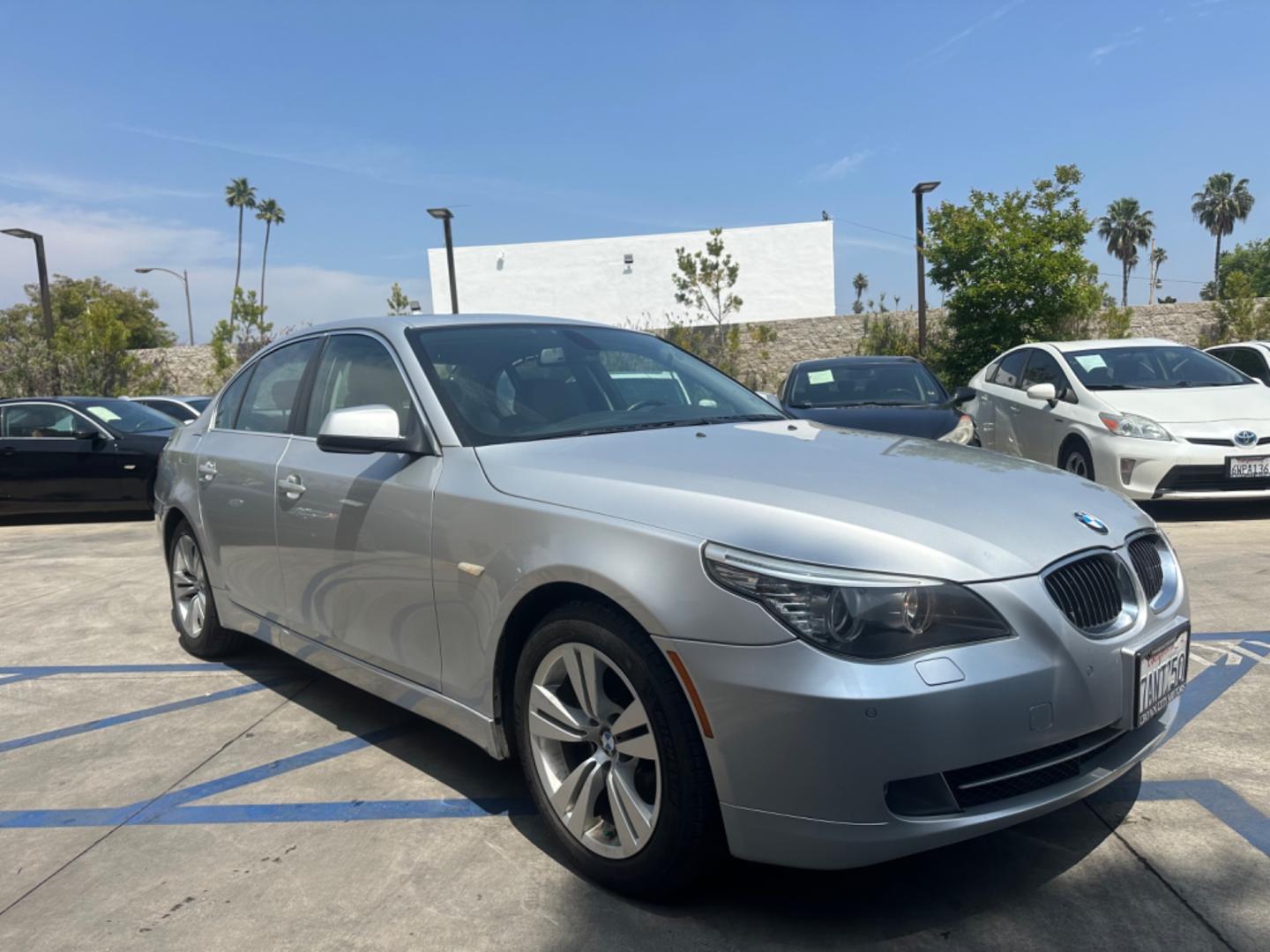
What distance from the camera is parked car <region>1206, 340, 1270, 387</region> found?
417 inches

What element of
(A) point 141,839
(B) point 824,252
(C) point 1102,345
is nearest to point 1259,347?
(C) point 1102,345

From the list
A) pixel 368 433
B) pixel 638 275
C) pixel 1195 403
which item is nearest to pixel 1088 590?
pixel 368 433

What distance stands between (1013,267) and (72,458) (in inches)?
647

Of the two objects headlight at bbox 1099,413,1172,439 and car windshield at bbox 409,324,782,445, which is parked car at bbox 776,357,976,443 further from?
car windshield at bbox 409,324,782,445

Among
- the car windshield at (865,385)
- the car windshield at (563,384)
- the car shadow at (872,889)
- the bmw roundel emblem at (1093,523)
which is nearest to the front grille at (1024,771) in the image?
the car shadow at (872,889)

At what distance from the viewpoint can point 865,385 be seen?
947cm

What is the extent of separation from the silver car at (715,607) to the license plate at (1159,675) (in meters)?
0.01

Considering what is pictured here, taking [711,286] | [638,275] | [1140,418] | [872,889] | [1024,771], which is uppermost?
[638,275]

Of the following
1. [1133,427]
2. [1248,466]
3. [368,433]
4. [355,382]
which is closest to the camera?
[368,433]

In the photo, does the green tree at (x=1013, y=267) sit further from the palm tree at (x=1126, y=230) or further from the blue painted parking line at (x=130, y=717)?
the palm tree at (x=1126, y=230)

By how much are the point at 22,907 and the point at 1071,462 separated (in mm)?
7876

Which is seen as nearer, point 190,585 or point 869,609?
point 869,609

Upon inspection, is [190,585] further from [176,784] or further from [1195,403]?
[1195,403]

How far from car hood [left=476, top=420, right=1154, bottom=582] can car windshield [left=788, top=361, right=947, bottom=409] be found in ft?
19.9
